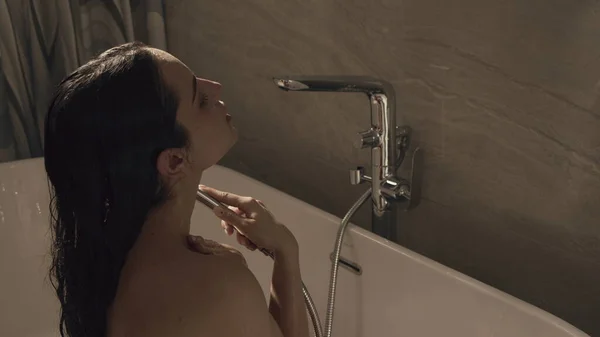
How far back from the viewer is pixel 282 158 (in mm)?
1852

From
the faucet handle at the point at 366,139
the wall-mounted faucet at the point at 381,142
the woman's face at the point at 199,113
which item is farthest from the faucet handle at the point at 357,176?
the woman's face at the point at 199,113

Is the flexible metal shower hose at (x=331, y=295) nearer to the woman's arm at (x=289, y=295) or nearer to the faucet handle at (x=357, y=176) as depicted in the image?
the faucet handle at (x=357, y=176)

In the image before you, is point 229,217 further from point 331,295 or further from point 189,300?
point 331,295

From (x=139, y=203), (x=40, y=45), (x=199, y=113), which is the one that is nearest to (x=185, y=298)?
(x=139, y=203)

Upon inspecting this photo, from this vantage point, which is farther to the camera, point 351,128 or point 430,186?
point 351,128

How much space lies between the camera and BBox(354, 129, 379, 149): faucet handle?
1.33 meters

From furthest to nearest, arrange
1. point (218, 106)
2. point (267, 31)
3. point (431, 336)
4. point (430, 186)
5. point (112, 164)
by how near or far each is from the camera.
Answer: point (267, 31), point (430, 186), point (431, 336), point (218, 106), point (112, 164)

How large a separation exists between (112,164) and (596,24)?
0.80 metres

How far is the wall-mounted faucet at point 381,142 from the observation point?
1.27 metres

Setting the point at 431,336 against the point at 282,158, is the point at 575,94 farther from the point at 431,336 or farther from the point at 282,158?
the point at 282,158

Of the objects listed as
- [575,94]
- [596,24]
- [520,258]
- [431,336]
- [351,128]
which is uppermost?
[596,24]

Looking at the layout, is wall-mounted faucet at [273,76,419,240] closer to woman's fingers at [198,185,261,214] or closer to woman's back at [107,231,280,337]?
woman's fingers at [198,185,261,214]

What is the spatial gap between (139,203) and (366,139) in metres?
0.59

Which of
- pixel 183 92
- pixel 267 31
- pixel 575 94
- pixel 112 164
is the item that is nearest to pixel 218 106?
pixel 183 92
